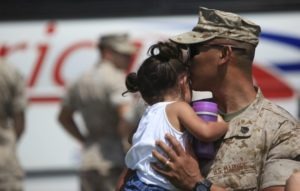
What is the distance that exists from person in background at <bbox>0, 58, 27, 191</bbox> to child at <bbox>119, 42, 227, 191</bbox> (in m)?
3.30

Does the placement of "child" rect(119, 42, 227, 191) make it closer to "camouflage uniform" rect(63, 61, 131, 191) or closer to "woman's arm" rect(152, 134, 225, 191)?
"woman's arm" rect(152, 134, 225, 191)

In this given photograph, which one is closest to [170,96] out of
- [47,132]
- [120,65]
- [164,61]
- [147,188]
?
[164,61]

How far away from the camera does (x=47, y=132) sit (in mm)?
7367

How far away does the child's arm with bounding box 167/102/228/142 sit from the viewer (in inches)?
119

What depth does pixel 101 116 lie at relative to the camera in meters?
6.70

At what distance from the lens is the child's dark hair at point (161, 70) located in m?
3.17

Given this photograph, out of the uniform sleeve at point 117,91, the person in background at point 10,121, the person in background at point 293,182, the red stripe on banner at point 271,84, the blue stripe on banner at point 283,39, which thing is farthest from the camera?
the blue stripe on banner at point 283,39

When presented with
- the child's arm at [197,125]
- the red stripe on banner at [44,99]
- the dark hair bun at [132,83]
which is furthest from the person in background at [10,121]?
the child's arm at [197,125]

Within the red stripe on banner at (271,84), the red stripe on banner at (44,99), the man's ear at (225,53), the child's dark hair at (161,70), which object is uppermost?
the man's ear at (225,53)

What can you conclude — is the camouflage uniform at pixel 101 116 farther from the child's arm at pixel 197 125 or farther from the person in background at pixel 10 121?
the child's arm at pixel 197 125

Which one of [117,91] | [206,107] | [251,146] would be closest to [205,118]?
[206,107]

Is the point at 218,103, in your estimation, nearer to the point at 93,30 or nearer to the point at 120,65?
the point at 120,65

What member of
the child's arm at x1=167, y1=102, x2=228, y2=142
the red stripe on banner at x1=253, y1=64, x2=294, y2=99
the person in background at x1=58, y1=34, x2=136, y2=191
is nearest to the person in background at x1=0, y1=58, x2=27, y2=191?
the person in background at x1=58, y1=34, x2=136, y2=191

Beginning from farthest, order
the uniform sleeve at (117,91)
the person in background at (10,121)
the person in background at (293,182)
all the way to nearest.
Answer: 1. the uniform sleeve at (117,91)
2. the person in background at (10,121)
3. the person in background at (293,182)
